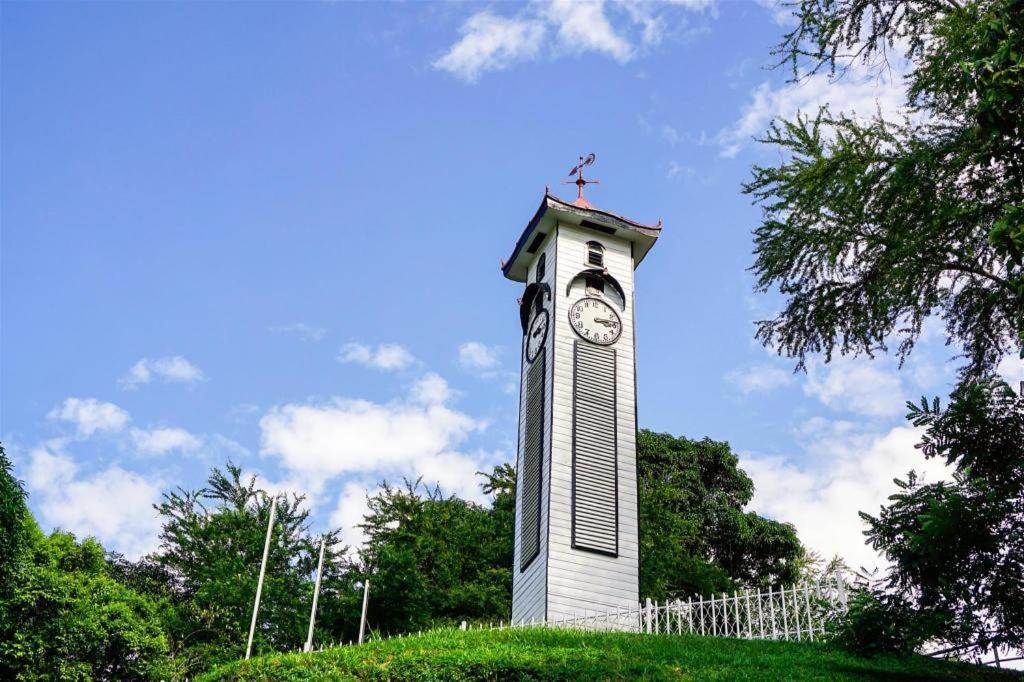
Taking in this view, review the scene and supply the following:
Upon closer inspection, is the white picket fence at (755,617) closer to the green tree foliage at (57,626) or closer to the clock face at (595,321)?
the clock face at (595,321)

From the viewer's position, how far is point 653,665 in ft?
44.4

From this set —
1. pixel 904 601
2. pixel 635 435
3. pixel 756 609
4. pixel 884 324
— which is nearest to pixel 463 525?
pixel 635 435

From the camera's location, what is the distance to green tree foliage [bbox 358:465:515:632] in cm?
2366

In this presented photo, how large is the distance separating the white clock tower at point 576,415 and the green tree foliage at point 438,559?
152 inches

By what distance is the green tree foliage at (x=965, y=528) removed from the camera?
1059 centimetres

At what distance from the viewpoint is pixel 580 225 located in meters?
24.0

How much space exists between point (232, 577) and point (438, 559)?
5.30 metres

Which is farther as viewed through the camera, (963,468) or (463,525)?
(463,525)

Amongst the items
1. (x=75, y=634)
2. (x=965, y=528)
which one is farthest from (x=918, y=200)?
(x=75, y=634)

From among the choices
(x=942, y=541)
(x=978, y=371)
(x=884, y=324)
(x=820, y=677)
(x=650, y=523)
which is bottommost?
(x=820, y=677)

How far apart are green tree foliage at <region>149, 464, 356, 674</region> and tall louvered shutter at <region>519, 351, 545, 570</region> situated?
16.2ft

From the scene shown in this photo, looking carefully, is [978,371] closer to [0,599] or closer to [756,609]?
[756,609]

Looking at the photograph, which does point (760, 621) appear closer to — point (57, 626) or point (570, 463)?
point (570, 463)

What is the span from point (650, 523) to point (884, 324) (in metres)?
15.0
